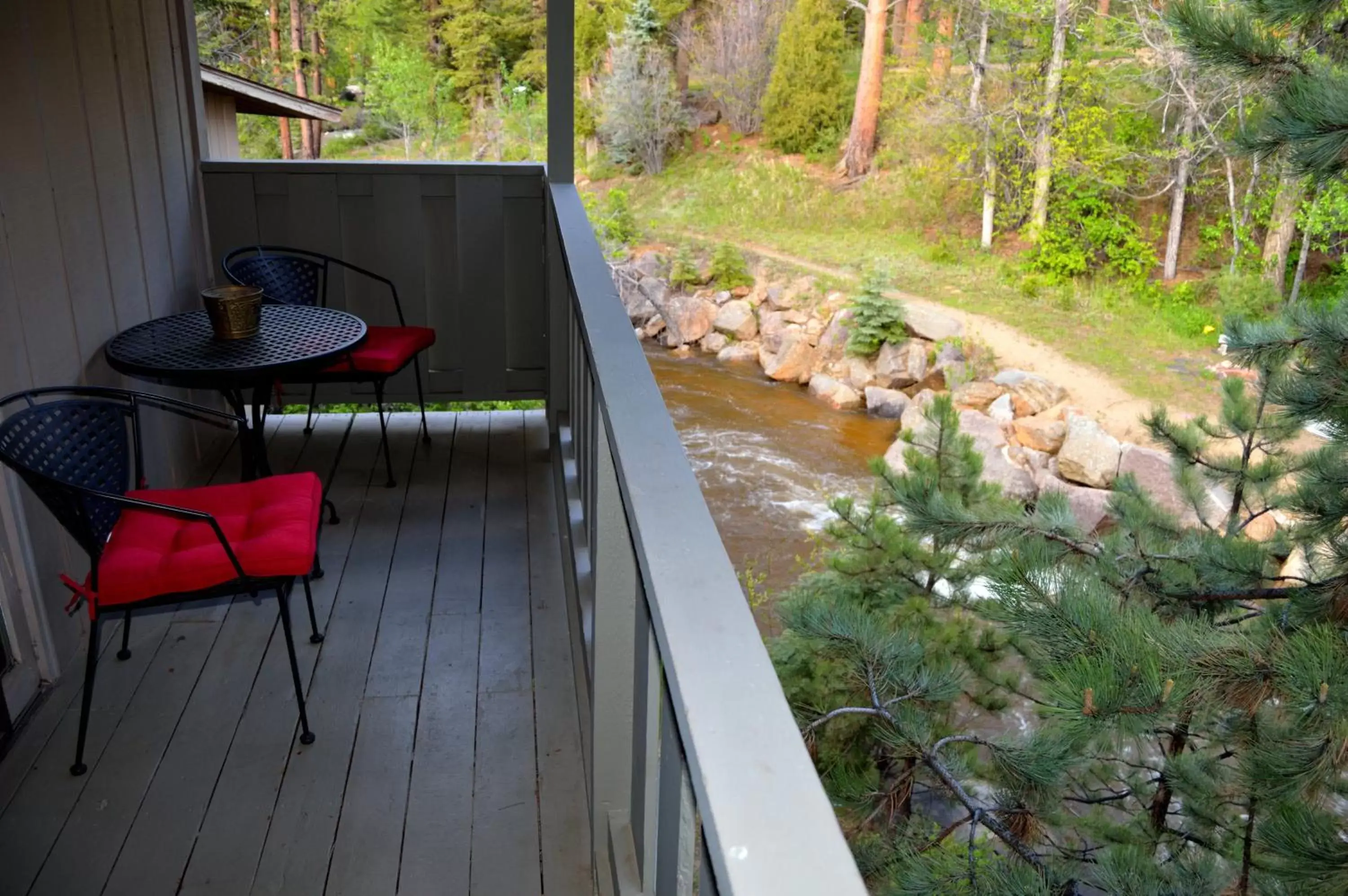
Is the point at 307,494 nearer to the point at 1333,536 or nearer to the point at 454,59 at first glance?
the point at 1333,536

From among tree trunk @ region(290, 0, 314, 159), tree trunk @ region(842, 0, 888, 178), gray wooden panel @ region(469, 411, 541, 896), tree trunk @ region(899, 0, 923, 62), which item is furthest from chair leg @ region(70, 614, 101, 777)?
tree trunk @ region(899, 0, 923, 62)

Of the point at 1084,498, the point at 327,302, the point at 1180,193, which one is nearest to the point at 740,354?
the point at 1084,498

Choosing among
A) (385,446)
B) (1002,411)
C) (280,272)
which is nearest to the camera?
(385,446)

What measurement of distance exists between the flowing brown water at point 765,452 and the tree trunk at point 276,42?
4.95m

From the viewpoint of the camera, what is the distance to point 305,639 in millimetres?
2457

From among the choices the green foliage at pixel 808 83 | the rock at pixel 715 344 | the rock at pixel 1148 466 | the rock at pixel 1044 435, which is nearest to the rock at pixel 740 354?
the rock at pixel 715 344

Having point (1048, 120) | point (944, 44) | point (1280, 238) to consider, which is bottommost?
point (1280, 238)

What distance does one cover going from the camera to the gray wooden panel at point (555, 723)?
1832 millimetres

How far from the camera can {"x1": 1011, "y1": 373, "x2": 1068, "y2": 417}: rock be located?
11.5 meters

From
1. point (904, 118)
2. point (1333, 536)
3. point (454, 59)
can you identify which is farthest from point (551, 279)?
point (904, 118)

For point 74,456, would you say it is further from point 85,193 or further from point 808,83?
point 808,83

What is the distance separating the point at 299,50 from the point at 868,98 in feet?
27.5

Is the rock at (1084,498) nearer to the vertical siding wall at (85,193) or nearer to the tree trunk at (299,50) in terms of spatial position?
the vertical siding wall at (85,193)

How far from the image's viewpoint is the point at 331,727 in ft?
7.07
